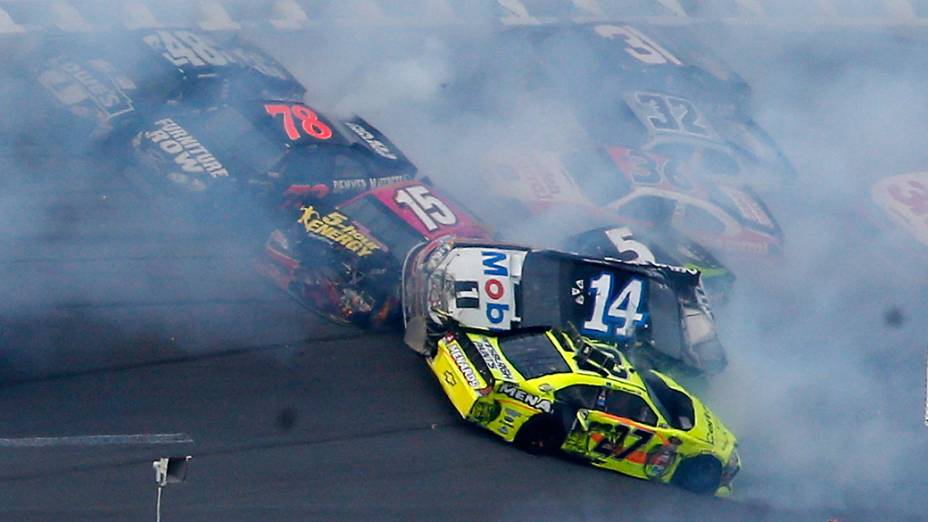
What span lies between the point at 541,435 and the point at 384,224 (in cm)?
266

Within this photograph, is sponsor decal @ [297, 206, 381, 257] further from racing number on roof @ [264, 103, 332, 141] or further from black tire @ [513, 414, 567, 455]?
black tire @ [513, 414, 567, 455]

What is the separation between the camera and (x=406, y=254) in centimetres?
1068

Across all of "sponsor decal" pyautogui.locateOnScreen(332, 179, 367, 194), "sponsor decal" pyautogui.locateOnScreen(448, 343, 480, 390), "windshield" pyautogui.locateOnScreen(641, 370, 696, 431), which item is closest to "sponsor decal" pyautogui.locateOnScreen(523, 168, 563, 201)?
"sponsor decal" pyautogui.locateOnScreen(332, 179, 367, 194)

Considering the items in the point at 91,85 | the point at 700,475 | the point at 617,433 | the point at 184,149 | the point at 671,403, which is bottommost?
the point at 91,85

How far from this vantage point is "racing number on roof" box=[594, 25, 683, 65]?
15875mm

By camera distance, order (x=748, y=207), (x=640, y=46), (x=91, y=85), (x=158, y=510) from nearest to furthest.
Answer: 1. (x=158, y=510)
2. (x=91, y=85)
3. (x=748, y=207)
4. (x=640, y=46)

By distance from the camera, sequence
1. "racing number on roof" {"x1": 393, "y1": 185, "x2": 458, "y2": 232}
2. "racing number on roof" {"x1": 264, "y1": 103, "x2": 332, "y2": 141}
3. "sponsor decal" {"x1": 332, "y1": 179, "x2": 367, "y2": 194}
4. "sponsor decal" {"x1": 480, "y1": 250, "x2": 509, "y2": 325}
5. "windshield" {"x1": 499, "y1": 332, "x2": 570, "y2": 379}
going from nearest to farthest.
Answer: "windshield" {"x1": 499, "y1": 332, "x2": 570, "y2": 379} < "sponsor decal" {"x1": 480, "y1": 250, "x2": 509, "y2": 325} < "racing number on roof" {"x1": 393, "y1": 185, "x2": 458, "y2": 232} < "sponsor decal" {"x1": 332, "y1": 179, "x2": 367, "y2": 194} < "racing number on roof" {"x1": 264, "y1": 103, "x2": 332, "y2": 141}

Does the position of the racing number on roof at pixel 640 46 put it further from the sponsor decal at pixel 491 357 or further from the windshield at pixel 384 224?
the sponsor decal at pixel 491 357

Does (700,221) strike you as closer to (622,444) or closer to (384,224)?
(384,224)

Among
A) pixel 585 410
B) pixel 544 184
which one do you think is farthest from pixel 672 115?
pixel 585 410

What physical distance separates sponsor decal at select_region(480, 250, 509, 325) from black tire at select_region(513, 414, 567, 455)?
1031 millimetres

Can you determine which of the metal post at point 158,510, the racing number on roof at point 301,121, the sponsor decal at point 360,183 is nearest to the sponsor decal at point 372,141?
the sponsor decal at point 360,183

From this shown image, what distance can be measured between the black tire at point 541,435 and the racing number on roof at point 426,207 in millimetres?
2386

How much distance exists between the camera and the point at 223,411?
369 inches
